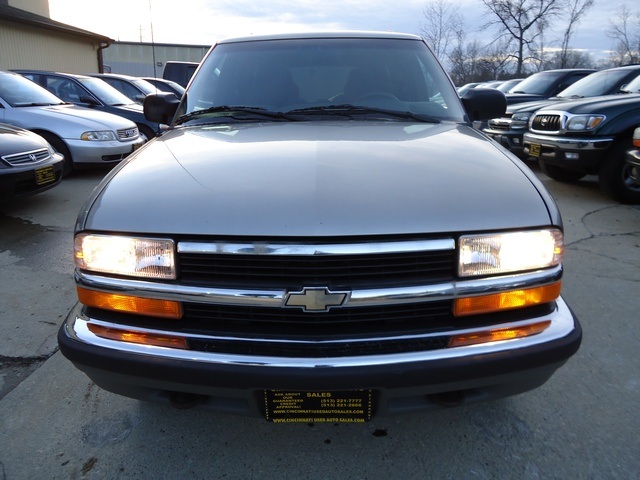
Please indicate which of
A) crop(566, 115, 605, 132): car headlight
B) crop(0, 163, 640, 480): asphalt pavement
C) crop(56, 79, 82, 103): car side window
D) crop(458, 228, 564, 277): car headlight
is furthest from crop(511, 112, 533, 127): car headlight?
crop(56, 79, 82, 103): car side window

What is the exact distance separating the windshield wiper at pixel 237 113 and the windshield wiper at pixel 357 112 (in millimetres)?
80

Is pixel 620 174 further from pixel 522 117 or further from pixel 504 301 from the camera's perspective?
pixel 504 301

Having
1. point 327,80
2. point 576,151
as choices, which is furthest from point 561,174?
point 327,80

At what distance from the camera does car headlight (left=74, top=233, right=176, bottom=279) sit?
1.61m

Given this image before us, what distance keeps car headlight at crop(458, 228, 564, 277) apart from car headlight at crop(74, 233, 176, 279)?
0.98 m

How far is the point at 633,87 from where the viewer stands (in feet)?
23.0

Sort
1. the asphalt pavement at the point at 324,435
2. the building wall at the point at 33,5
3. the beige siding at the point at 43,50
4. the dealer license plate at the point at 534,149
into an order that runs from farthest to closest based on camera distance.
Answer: the building wall at the point at 33,5 < the beige siding at the point at 43,50 < the dealer license plate at the point at 534,149 < the asphalt pavement at the point at 324,435

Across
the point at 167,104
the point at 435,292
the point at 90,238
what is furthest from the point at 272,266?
the point at 167,104

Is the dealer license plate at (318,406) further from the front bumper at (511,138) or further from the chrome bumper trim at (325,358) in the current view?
the front bumper at (511,138)

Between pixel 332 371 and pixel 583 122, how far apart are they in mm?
5977

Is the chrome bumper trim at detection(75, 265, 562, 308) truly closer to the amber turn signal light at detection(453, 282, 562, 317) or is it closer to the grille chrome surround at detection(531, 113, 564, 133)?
the amber turn signal light at detection(453, 282, 562, 317)

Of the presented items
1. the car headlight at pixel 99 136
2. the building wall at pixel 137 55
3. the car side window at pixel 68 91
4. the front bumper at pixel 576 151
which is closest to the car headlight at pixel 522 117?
the front bumper at pixel 576 151

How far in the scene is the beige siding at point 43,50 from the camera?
56.6 feet

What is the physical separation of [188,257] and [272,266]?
0.29m
